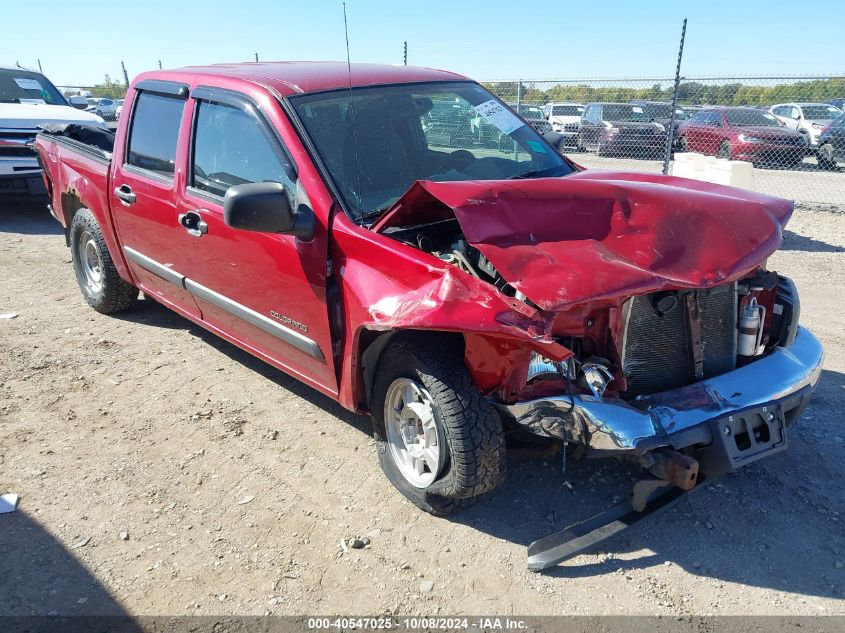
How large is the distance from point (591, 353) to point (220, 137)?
2403 millimetres

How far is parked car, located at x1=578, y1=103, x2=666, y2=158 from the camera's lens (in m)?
15.5

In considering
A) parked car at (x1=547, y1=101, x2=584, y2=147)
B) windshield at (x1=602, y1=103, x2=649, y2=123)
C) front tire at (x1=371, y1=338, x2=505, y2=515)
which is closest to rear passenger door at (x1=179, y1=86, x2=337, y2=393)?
front tire at (x1=371, y1=338, x2=505, y2=515)

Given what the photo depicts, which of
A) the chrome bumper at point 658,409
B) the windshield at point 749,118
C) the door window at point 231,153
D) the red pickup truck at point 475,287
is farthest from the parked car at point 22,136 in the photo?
the windshield at point 749,118

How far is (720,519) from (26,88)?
11607mm

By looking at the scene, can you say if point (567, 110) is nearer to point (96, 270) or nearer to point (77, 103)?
point (77, 103)

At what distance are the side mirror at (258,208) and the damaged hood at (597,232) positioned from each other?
0.43 metres

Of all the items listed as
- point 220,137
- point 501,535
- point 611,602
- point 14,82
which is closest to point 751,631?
point 611,602

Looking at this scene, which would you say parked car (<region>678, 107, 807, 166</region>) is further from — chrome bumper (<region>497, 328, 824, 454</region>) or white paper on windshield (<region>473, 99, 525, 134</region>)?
chrome bumper (<region>497, 328, 824, 454</region>)

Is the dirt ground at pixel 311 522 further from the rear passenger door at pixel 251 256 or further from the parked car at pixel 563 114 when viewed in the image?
the parked car at pixel 563 114

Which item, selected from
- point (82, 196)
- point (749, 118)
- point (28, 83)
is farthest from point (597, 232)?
point (749, 118)

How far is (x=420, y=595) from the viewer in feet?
8.74

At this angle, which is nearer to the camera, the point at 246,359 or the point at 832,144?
the point at 246,359

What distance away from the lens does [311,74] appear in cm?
381

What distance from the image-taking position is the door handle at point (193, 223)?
12.6 ft
